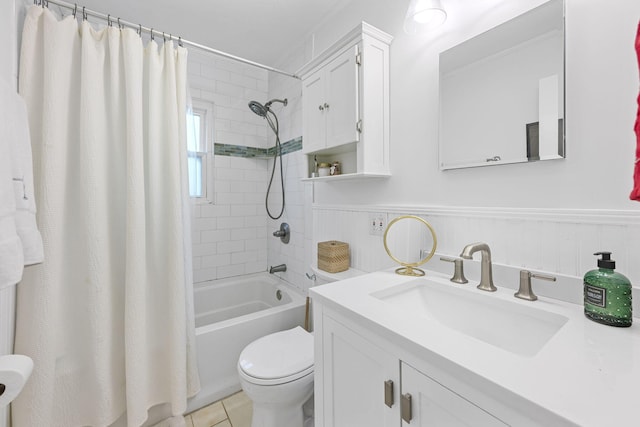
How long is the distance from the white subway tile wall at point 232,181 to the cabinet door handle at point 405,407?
2.12m

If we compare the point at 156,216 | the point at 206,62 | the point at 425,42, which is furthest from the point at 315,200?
the point at 206,62

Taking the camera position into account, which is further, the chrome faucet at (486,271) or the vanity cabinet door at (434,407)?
the chrome faucet at (486,271)

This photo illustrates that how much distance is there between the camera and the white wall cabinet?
0.56 metres

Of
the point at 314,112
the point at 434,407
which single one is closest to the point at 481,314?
the point at 434,407

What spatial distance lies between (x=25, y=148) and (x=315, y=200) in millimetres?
1477

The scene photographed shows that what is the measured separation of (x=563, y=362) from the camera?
1.70ft

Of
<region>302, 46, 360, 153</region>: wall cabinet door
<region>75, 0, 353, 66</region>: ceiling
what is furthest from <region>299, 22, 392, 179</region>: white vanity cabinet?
<region>75, 0, 353, 66</region>: ceiling

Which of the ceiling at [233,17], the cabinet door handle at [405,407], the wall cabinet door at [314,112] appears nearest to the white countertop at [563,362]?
the cabinet door handle at [405,407]

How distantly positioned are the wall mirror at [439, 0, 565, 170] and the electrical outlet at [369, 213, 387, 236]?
15.9 inches

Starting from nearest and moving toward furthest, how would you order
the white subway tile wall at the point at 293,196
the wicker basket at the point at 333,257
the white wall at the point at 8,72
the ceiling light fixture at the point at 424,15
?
1. the white wall at the point at 8,72
2. the ceiling light fixture at the point at 424,15
3. the wicker basket at the point at 333,257
4. the white subway tile wall at the point at 293,196

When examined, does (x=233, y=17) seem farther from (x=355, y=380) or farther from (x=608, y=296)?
(x=608, y=296)

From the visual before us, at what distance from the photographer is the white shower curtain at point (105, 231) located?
44.7 inches

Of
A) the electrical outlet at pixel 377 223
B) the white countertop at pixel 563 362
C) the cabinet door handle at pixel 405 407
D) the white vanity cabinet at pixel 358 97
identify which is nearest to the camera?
the white countertop at pixel 563 362

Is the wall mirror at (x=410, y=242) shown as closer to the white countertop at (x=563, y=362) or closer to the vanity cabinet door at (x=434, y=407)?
the white countertop at (x=563, y=362)
